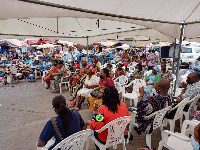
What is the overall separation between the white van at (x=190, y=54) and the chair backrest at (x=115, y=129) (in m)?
15.1

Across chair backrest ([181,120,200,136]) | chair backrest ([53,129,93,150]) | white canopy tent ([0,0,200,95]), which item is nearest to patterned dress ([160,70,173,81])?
white canopy tent ([0,0,200,95])

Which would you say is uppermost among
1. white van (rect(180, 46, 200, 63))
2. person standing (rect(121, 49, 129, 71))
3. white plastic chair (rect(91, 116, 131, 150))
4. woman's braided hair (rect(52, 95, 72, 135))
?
white van (rect(180, 46, 200, 63))

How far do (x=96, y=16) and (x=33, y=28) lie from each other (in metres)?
4.01

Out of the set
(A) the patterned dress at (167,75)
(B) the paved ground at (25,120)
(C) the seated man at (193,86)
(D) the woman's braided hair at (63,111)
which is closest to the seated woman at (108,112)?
(D) the woman's braided hair at (63,111)

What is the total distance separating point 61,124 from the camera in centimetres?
194

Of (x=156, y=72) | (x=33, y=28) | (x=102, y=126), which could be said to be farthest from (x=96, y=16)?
(x=33, y=28)

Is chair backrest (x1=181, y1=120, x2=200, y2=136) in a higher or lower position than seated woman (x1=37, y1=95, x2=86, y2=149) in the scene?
lower

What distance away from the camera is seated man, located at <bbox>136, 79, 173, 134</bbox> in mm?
2490

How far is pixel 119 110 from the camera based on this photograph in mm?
A: 2393

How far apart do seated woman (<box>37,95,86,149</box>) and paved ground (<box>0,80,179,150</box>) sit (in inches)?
50.9

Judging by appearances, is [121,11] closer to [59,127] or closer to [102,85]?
[102,85]

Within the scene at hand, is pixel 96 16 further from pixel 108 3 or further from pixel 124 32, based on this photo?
pixel 124 32

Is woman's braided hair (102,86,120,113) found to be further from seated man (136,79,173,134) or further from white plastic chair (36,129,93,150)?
white plastic chair (36,129,93,150)

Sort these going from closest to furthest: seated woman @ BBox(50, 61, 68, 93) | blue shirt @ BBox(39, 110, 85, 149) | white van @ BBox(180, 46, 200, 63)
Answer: blue shirt @ BBox(39, 110, 85, 149) < seated woman @ BBox(50, 61, 68, 93) < white van @ BBox(180, 46, 200, 63)
